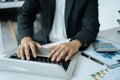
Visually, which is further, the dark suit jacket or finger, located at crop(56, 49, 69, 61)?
the dark suit jacket

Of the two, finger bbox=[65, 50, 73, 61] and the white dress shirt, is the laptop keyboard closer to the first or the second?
finger bbox=[65, 50, 73, 61]

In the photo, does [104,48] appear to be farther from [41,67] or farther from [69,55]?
[41,67]

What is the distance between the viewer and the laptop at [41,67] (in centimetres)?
69

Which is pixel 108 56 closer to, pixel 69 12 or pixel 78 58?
pixel 78 58

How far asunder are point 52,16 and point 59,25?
7 cm

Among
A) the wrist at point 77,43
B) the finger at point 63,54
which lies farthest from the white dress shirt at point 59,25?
the finger at point 63,54

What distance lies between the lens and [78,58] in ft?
2.76

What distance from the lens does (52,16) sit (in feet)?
3.91

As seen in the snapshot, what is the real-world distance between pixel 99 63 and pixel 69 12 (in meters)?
0.46

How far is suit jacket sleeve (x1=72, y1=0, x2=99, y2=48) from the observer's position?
97cm

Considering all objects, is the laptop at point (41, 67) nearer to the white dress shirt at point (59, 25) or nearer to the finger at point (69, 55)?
the finger at point (69, 55)

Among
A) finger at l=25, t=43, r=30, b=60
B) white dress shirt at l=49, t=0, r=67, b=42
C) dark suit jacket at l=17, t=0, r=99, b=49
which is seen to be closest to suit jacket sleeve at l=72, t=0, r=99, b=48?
dark suit jacket at l=17, t=0, r=99, b=49

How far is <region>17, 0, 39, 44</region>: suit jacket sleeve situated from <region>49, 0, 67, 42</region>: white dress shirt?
14cm

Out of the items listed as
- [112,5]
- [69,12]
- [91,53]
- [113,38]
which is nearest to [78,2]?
[69,12]
